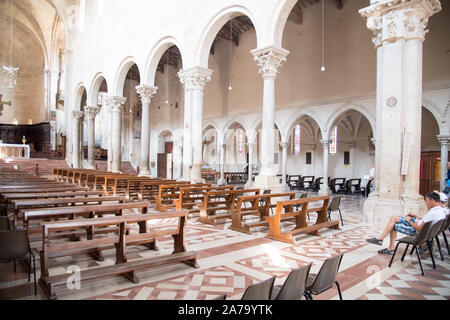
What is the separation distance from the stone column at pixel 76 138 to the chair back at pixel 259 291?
20.6m

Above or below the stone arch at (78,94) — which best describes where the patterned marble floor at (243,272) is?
below

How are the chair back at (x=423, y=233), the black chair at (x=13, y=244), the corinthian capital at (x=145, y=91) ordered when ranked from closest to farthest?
the black chair at (x=13, y=244)
the chair back at (x=423, y=233)
the corinthian capital at (x=145, y=91)

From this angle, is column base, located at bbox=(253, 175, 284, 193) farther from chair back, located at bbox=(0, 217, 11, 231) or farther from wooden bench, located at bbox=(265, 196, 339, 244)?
chair back, located at bbox=(0, 217, 11, 231)

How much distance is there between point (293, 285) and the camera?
196cm

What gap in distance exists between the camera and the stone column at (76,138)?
19.9 m

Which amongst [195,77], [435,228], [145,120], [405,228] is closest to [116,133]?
[145,120]

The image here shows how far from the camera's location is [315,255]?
4.16 metres

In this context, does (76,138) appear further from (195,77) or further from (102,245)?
(102,245)

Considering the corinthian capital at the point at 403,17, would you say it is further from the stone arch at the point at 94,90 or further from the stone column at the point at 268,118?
the stone arch at the point at 94,90

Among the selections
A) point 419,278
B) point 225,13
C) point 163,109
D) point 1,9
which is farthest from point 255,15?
point 1,9

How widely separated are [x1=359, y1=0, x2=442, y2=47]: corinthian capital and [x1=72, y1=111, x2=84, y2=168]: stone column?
61.8ft

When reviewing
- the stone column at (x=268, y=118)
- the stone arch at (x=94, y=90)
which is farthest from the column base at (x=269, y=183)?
the stone arch at (x=94, y=90)

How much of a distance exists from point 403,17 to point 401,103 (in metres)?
1.66
